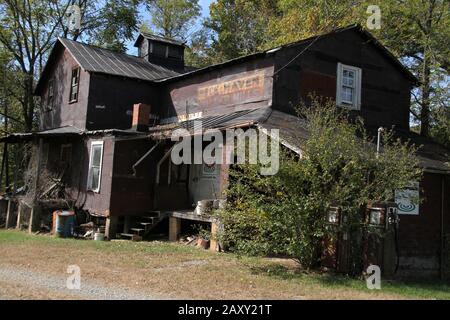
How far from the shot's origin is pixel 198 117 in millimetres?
18719

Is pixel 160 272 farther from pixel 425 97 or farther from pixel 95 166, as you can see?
pixel 425 97

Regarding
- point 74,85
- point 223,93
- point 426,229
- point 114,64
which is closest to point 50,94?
point 74,85

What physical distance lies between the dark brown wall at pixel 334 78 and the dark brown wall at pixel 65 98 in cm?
868

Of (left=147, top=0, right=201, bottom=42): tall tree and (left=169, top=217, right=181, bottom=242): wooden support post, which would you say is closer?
(left=169, top=217, right=181, bottom=242): wooden support post

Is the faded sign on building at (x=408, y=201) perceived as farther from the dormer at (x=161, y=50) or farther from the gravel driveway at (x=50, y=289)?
the dormer at (x=161, y=50)

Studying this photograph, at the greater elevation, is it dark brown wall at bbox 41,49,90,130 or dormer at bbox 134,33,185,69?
dormer at bbox 134,33,185,69

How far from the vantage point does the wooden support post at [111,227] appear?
1651 centimetres

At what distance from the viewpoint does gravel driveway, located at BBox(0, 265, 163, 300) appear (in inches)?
302

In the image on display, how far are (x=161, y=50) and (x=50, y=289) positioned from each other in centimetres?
1818

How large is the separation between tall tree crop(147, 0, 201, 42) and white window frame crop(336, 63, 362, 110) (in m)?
26.9

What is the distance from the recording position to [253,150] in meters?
10.8

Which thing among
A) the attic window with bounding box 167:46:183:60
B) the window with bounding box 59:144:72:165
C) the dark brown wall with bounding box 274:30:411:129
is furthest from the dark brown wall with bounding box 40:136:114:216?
the attic window with bounding box 167:46:183:60

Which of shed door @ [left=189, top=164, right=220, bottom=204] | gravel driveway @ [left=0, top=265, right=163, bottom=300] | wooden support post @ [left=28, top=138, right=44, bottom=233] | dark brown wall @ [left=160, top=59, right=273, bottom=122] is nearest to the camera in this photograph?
gravel driveway @ [left=0, top=265, right=163, bottom=300]

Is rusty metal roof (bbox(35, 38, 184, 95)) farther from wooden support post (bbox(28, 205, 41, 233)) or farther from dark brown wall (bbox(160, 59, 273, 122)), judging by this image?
wooden support post (bbox(28, 205, 41, 233))
